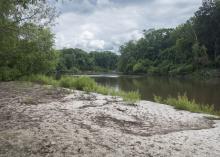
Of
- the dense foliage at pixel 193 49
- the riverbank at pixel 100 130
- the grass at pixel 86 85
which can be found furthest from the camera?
the dense foliage at pixel 193 49

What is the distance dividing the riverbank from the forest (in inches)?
84.2

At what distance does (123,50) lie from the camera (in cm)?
12481

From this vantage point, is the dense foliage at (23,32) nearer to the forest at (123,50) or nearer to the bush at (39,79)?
the forest at (123,50)

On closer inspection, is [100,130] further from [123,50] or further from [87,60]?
[87,60]

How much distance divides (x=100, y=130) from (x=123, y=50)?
4609 inches

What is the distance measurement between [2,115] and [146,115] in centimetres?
428

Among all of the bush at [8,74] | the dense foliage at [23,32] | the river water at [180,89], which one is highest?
the dense foliage at [23,32]

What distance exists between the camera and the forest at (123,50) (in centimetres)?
1006

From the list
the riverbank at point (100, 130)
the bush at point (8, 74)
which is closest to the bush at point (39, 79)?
the bush at point (8, 74)

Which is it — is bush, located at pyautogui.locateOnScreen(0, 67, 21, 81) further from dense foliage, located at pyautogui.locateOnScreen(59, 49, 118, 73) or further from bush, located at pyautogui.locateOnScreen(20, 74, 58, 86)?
dense foliage, located at pyautogui.locateOnScreen(59, 49, 118, 73)

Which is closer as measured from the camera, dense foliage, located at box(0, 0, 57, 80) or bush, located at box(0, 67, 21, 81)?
dense foliage, located at box(0, 0, 57, 80)

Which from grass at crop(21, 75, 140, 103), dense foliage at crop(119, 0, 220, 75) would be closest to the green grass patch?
grass at crop(21, 75, 140, 103)

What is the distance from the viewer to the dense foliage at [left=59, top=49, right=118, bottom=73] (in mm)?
124750

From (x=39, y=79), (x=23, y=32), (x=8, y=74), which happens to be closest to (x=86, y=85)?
(x=39, y=79)
